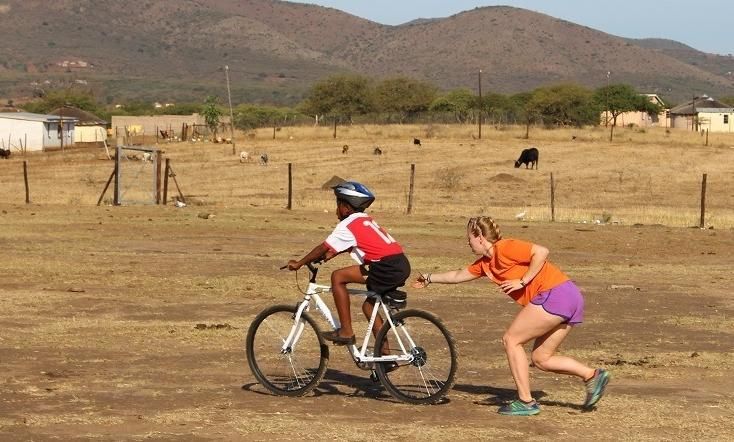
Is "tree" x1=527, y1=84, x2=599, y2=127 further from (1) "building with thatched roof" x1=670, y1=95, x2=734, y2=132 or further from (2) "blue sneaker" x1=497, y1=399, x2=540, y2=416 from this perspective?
(2) "blue sneaker" x1=497, y1=399, x2=540, y2=416

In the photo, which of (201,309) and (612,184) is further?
(612,184)

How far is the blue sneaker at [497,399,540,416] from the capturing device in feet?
31.3

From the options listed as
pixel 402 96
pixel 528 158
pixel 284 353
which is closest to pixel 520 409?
pixel 284 353

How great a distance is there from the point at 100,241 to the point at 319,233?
203 inches

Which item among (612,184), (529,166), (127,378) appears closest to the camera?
(127,378)

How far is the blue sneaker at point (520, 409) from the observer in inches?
375

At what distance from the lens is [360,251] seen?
9859 millimetres

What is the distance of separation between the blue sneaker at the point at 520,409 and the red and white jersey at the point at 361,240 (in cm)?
143

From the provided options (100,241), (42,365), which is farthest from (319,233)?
(42,365)

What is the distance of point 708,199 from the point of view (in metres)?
45.2

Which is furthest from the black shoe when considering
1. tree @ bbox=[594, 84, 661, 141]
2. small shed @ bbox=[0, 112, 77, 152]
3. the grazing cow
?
tree @ bbox=[594, 84, 661, 141]

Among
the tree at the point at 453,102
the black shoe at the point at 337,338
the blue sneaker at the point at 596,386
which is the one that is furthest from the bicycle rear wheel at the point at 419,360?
the tree at the point at 453,102

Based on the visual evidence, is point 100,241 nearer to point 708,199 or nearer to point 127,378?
point 127,378

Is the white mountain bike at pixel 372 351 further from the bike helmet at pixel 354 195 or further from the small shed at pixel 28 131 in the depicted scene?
the small shed at pixel 28 131
